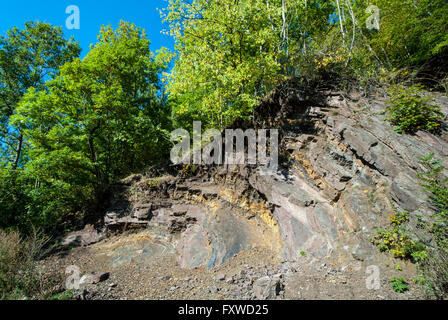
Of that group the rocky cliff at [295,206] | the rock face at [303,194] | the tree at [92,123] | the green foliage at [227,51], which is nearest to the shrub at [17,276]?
the rocky cliff at [295,206]

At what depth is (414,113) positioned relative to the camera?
4941 mm

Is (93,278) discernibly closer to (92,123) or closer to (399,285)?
(92,123)

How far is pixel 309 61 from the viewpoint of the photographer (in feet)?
23.8

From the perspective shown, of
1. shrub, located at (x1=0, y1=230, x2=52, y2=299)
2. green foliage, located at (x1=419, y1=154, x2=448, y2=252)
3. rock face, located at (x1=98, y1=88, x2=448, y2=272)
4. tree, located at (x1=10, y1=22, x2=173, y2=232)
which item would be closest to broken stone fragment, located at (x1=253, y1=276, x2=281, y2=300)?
rock face, located at (x1=98, y1=88, x2=448, y2=272)

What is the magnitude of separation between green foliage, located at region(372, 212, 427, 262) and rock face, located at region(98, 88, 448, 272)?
20 centimetres

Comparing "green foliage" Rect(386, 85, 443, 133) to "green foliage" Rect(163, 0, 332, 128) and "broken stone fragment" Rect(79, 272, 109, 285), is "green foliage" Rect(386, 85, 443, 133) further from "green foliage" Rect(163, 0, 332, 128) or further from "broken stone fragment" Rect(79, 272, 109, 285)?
"broken stone fragment" Rect(79, 272, 109, 285)

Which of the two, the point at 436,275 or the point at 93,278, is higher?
the point at 436,275

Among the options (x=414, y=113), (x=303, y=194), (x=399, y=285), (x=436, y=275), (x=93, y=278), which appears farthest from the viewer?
(x=303, y=194)

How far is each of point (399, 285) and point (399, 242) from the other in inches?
34.9

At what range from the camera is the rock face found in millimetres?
4486

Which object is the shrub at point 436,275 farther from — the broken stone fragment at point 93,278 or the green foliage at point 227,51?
the broken stone fragment at point 93,278

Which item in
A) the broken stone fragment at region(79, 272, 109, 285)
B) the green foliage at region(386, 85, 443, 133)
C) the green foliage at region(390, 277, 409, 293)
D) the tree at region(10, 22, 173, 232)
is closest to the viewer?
the green foliage at region(390, 277, 409, 293)

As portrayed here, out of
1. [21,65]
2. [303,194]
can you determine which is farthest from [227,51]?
[21,65]
